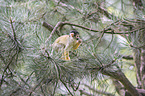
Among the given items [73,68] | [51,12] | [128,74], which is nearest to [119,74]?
[73,68]

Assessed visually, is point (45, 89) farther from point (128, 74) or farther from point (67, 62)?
point (128, 74)

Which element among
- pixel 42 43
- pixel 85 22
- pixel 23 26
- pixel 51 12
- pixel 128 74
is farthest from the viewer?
pixel 128 74

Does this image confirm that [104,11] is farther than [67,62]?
Yes

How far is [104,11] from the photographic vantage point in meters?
2.11

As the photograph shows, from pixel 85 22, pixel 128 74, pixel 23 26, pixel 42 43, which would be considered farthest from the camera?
pixel 128 74

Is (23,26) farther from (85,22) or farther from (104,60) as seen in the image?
(85,22)

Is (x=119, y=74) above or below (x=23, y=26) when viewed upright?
below

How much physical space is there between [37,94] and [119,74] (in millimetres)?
703

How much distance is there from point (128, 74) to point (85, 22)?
2.42m

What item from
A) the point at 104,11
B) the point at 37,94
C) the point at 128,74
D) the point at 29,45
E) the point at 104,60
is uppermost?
the point at 104,11

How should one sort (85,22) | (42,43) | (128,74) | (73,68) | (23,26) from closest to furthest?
(42,43) → (73,68) → (23,26) → (85,22) → (128,74)

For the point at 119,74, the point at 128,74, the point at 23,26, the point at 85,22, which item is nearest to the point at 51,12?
the point at 85,22

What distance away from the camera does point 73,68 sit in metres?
1.09

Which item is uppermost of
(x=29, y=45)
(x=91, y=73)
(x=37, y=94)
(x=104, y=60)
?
(x=29, y=45)
